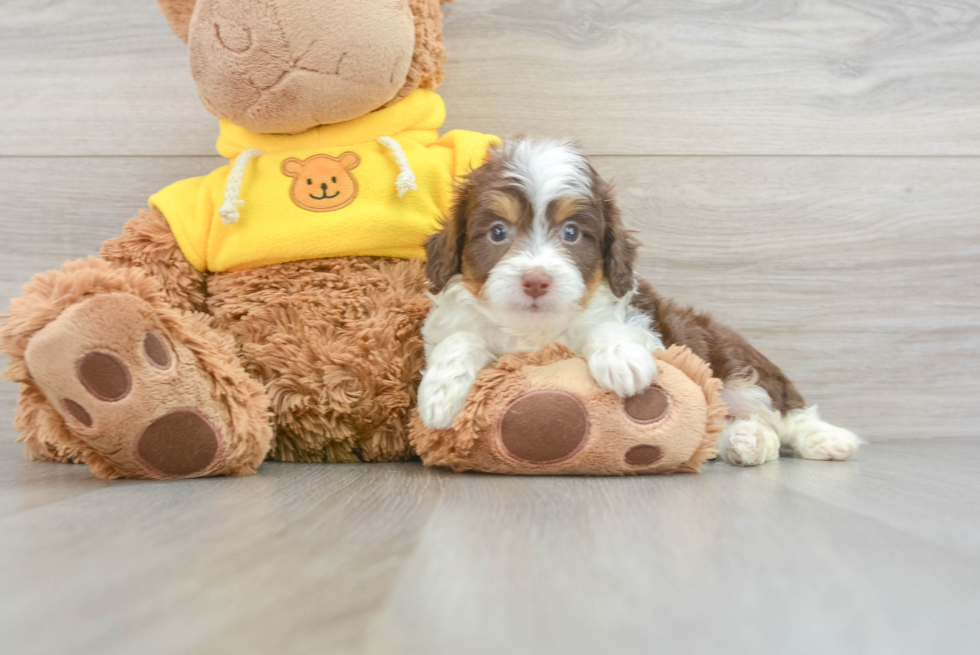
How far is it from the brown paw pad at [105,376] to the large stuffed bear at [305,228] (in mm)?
132

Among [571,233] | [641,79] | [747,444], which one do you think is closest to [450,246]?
[571,233]

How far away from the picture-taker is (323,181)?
5.33 feet

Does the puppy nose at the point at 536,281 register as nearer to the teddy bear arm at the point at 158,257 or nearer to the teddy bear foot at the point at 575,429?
the teddy bear foot at the point at 575,429

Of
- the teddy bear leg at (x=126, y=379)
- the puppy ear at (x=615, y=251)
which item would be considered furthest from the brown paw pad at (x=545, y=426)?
the teddy bear leg at (x=126, y=379)

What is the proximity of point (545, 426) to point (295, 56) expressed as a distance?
0.93m

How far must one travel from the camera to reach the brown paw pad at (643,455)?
1292 millimetres

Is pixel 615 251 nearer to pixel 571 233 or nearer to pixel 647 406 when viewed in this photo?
pixel 571 233

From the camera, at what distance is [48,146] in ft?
6.91

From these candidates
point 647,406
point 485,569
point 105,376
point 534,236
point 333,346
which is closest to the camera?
point 485,569

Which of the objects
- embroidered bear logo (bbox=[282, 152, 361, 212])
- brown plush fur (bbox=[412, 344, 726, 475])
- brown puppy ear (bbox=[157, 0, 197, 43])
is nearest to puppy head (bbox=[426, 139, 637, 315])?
brown plush fur (bbox=[412, 344, 726, 475])

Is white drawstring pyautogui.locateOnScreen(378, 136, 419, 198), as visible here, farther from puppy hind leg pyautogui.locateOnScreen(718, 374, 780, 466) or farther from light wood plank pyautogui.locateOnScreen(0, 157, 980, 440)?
puppy hind leg pyautogui.locateOnScreen(718, 374, 780, 466)

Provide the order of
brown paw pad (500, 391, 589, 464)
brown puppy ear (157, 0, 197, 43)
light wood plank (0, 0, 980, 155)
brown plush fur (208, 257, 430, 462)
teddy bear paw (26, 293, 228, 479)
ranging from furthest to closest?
light wood plank (0, 0, 980, 155), brown puppy ear (157, 0, 197, 43), brown plush fur (208, 257, 430, 462), brown paw pad (500, 391, 589, 464), teddy bear paw (26, 293, 228, 479)

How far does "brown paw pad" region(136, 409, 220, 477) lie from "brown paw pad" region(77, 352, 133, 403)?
0.26 feet

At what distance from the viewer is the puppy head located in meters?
1.35
